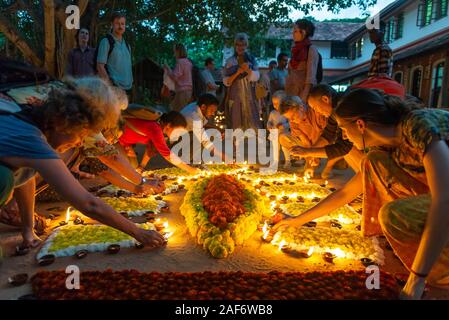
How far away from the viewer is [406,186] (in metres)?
2.78

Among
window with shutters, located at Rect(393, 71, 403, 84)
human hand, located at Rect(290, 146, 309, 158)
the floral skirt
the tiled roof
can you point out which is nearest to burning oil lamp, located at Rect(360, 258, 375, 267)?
the floral skirt

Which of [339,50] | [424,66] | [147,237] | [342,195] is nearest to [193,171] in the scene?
[342,195]

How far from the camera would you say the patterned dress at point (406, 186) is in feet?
7.38

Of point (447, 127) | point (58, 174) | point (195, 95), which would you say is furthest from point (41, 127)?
point (195, 95)

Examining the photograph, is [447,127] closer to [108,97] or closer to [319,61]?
[108,97]

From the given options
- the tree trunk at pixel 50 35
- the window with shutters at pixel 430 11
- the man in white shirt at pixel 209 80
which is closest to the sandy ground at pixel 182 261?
the tree trunk at pixel 50 35

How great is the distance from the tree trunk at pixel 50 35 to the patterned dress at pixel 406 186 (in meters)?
6.48

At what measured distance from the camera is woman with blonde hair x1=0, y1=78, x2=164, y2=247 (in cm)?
223

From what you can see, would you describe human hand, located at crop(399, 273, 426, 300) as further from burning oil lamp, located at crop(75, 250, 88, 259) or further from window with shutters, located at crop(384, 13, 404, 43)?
window with shutters, located at crop(384, 13, 404, 43)

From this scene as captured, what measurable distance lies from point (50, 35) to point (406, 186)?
709 cm

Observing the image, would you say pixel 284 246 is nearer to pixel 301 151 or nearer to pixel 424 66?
pixel 301 151

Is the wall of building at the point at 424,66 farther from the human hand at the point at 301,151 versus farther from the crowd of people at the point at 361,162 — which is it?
the crowd of people at the point at 361,162

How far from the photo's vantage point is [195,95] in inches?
471

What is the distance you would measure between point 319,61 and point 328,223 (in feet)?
11.5
